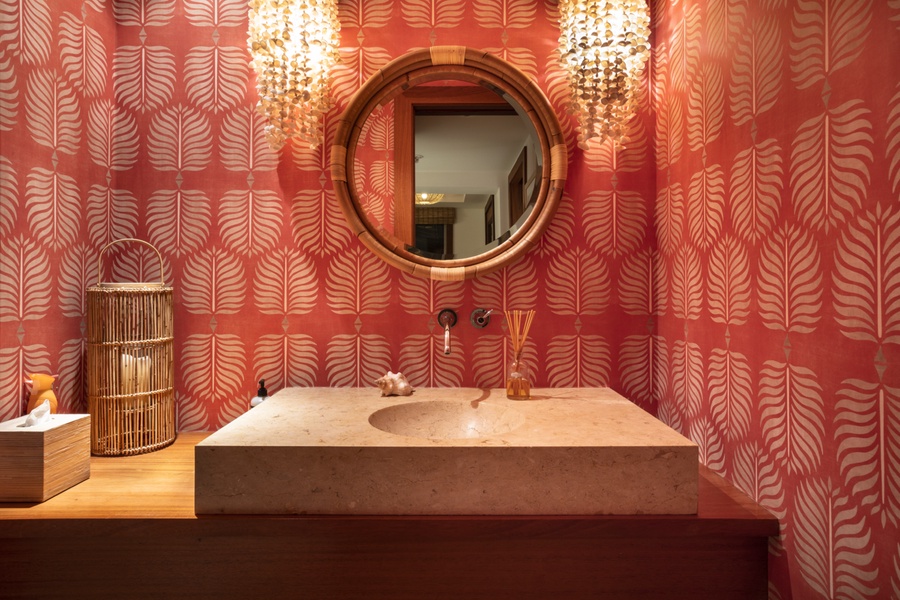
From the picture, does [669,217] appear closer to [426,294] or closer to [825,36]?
[825,36]

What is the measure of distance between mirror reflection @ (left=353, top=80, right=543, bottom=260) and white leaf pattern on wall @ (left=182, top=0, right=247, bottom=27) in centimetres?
50

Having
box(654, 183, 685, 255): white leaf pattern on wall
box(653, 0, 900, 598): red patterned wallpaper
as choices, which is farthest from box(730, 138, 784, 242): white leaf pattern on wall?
box(654, 183, 685, 255): white leaf pattern on wall

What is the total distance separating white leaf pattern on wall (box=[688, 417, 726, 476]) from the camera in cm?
111

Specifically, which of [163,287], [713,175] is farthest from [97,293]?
[713,175]

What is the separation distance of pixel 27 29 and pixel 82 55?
0.53 feet

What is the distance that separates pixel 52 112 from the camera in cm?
122

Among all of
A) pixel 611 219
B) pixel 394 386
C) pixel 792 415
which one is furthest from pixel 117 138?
pixel 792 415

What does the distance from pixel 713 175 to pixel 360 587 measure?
1.16m

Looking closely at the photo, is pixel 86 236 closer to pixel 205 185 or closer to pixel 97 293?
pixel 97 293

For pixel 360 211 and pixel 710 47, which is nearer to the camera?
pixel 710 47

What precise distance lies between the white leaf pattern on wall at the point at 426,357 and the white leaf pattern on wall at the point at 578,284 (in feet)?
1.05

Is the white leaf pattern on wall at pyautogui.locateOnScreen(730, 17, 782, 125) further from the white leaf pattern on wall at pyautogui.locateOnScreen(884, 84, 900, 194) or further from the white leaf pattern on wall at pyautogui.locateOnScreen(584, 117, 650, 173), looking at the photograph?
the white leaf pattern on wall at pyautogui.locateOnScreen(584, 117, 650, 173)

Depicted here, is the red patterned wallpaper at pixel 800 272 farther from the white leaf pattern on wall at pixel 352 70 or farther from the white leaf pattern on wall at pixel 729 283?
the white leaf pattern on wall at pixel 352 70

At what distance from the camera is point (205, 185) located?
56.0 inches
